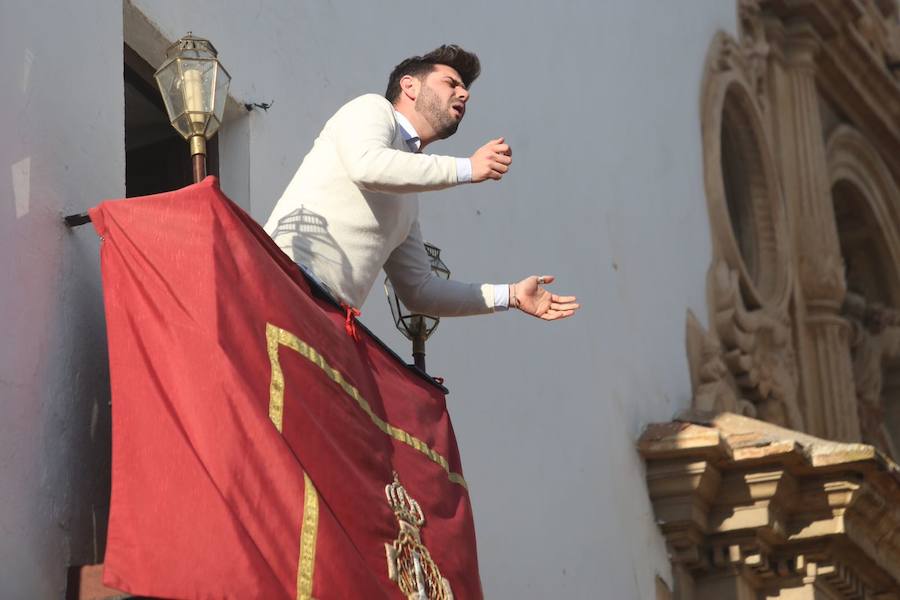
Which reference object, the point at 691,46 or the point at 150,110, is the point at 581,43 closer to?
the point at 691,46

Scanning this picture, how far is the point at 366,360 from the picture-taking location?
18.7ft

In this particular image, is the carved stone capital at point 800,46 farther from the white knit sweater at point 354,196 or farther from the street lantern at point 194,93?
the street lantern at point 194,93

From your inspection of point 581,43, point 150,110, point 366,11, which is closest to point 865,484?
point 581,43

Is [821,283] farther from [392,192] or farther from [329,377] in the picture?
[329,377]

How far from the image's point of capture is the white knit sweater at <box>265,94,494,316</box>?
5.61 meters

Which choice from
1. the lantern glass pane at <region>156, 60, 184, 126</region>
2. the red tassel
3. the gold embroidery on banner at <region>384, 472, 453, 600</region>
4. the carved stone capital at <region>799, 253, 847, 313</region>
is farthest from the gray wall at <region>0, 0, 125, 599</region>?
the carved stone capital at <region>799, 253, 847, 313</region>

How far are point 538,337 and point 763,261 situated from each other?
12.8 feet

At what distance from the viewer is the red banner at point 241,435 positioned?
15.7ft

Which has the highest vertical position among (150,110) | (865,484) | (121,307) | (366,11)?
(366,11)

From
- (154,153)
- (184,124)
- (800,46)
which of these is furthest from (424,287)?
(800,46)

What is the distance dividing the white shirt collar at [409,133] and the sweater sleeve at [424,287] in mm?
332

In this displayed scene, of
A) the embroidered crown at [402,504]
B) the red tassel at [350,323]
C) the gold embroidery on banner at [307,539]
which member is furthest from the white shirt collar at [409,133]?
the gold embroidery on banner at [307,539]

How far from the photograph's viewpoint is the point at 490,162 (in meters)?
5.56

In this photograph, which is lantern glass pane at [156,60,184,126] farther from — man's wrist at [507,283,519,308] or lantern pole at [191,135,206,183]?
man's wrist at [507,283,519,308]
